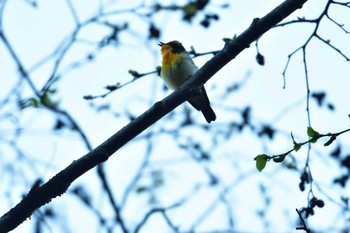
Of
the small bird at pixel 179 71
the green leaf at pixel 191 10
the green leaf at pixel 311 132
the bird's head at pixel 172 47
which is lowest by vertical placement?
the green leaf at pixel 311 132

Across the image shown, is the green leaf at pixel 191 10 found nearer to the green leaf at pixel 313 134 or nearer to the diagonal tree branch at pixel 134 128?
the diagonal tree branch at pixel 134 128

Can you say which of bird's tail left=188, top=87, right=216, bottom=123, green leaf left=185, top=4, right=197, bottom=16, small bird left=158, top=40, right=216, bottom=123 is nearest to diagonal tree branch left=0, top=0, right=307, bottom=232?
green leaf left=185, top=4, right=197, bottom=16

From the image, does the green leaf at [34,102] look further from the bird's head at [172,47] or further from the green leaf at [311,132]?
the green leaf at [311,132]

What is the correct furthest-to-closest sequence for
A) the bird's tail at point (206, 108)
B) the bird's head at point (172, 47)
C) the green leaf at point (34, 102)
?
the bird's head at point (172, 47), the bird's tail at point (206, 108), the green leaf at point (34, 102)

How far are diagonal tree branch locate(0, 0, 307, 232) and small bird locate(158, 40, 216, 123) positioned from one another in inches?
103

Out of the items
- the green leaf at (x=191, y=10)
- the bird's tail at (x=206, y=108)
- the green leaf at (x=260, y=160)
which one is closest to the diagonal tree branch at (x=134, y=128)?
the green leaf at (x=260, y=160)

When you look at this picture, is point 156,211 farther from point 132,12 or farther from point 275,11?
point 275,11

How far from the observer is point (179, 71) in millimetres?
5406

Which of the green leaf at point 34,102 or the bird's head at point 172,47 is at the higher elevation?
the bird's head at point 172,47

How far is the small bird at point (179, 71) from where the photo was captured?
17.7 ft

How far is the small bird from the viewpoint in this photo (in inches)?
212

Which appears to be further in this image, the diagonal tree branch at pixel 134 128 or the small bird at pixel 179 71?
the small bird at pixel 179 71

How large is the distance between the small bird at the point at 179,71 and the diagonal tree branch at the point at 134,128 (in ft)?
8.61

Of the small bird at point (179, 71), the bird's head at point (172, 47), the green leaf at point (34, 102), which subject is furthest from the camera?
the bird's head at point (172, 47)
